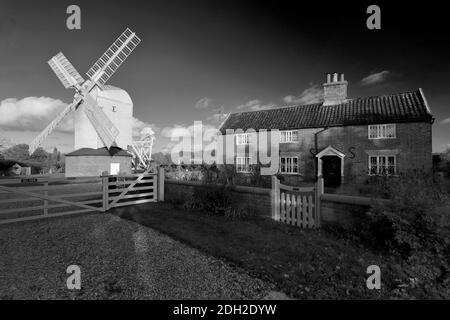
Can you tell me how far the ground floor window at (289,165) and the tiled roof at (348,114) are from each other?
9.44ft

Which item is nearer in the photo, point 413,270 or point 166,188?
point 413,270

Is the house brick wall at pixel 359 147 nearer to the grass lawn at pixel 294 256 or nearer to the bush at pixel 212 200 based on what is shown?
the bush at pixel 212 200

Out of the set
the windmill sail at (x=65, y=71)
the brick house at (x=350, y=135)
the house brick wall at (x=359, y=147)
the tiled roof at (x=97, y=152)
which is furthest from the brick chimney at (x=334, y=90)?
the windmill sail at (x=65, y=71)

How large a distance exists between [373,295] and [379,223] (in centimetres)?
244

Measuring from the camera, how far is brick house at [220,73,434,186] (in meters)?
15.2

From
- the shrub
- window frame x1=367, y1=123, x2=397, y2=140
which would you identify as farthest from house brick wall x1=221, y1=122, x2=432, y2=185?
the shrub

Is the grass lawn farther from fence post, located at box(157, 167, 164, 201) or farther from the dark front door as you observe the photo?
the dark front door

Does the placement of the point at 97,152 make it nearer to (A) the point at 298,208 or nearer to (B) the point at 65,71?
(B) the point at 65,71

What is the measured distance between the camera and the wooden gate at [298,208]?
673 cm

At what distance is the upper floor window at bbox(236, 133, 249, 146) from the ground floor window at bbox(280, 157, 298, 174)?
13.9 ft

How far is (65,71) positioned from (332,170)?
101 ft
